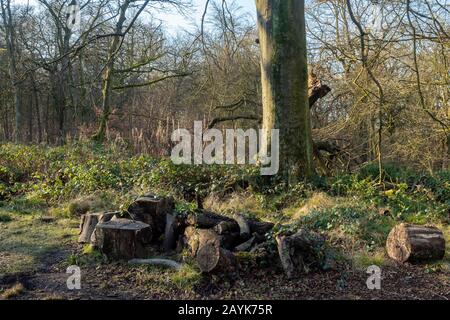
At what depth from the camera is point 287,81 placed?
23.0 feet

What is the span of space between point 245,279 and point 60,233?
2.94 meters

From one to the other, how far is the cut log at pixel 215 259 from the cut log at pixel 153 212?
1.13 meters

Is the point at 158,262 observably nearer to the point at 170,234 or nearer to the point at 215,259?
the point at 170,234

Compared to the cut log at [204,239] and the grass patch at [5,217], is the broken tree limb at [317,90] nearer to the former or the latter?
the cut log at [204,239]

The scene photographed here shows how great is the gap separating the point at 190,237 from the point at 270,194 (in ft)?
9.56

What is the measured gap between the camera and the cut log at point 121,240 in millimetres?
4262

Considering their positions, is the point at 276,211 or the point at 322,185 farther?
the point at 322,185

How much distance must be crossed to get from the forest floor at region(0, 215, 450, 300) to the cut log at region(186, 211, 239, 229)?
2.23ft

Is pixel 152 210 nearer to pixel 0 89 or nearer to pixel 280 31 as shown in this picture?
pixel 280 31

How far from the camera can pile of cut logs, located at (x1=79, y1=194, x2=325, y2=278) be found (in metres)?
3.81

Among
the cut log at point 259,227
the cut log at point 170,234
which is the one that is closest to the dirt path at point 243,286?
the cut log at point 170,234
